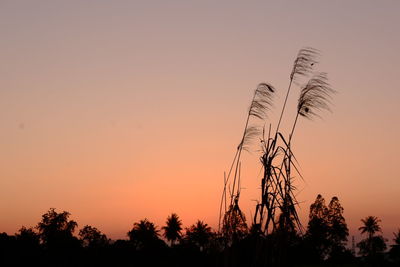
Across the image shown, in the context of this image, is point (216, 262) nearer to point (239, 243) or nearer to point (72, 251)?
point (239, 243)

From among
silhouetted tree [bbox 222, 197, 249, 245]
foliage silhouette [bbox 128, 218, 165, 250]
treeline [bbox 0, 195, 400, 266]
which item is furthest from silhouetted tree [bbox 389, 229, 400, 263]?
silhouetted tree [bbox 222, 197, 249, 245]

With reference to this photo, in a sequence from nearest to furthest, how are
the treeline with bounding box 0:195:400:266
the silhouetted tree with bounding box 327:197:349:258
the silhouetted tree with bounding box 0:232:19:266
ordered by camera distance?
the treeline with bounding box 0:195:400:266 → the silhouetted tree with bounding box 0:232:19:266 → the silhouetted tree with bounding box 327:197:349:258

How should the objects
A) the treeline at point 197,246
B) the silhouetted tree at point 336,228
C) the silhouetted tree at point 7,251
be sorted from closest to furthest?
the treeline at point 197,246 → the silhouetted tree at point 7,251 → the silhouetted tree at point 336,228

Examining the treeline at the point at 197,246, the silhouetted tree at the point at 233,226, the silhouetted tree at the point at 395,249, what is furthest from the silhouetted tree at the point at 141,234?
the silhouetted tree at the point at 233,226

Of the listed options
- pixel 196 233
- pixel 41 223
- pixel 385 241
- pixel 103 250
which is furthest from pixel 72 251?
pixel 385 241

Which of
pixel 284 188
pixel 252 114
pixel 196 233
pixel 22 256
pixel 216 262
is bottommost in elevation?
pixel 216 262

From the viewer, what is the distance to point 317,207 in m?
100

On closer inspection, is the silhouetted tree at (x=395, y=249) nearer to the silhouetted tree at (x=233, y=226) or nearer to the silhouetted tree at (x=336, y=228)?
the silhouetted tree at (x=336, y=228)

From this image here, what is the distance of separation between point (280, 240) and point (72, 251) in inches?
2416

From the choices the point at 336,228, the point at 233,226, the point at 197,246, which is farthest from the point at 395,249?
the point at 233,226

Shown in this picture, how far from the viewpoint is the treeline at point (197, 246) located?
8078 millimetres

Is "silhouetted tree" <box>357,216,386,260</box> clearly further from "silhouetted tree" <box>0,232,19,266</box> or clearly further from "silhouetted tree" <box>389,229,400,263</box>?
"silhouetted tree" <box>0,232,19,266</box>

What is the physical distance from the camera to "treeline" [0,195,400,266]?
8078 mm

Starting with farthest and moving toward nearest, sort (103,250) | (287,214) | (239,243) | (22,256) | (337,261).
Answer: (337,261), (103,250), (22,256), (239,243), (287,214)
